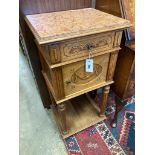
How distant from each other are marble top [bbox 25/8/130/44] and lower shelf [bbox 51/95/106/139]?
81 cm

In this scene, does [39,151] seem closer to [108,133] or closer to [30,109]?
[30,109]

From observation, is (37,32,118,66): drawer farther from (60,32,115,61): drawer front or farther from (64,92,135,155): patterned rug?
(64,92,135,155): patterned rug

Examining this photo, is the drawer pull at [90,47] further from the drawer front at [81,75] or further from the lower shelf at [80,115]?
the lower shelf at [80,115]

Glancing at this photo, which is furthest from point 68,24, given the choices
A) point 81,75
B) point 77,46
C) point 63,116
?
point 63,116

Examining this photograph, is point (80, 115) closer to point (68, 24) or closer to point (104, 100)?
point (104, 100)

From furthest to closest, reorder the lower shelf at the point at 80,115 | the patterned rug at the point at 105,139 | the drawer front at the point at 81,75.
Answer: the lower shelf at the point at 80,115
the patterned rug at the point at 105,139
the drawer front at the point at 81,75

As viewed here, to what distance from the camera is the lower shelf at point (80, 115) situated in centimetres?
124

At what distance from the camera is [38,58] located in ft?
3.62

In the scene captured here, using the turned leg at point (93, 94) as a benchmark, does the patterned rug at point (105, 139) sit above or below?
below

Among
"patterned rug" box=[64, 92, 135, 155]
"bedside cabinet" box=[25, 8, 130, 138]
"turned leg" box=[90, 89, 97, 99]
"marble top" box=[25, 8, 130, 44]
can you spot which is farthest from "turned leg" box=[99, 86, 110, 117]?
"marble top" box=[25, 8, 130, 44]

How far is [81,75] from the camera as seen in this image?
865mm

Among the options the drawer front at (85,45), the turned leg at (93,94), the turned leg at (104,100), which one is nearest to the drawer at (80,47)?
the drawer front at (85,45)

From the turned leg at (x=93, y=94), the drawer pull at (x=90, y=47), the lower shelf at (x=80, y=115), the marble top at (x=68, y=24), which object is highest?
the marble top at (x=68, y=24)
